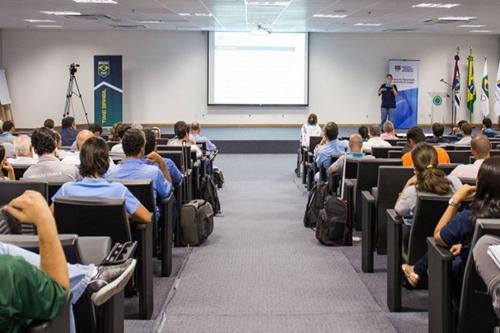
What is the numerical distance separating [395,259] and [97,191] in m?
1.85

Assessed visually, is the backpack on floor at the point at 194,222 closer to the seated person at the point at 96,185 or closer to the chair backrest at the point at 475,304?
the seated person at the point at 96,185

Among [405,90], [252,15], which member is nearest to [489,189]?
[252,15]

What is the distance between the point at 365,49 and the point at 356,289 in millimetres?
12480

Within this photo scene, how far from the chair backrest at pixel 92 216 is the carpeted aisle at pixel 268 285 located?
0.72m

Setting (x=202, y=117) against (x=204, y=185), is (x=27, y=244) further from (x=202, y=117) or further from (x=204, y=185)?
(x=202, y=117)

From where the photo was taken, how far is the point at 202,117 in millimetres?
16266

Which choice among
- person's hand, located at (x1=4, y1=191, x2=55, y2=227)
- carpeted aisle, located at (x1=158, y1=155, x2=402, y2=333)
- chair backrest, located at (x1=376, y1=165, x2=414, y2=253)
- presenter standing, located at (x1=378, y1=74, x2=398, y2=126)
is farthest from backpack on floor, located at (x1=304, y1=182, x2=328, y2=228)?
presenter standing, located at (x1=378, y1=74, x2=398, y2=126)

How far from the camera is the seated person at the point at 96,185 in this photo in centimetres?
371

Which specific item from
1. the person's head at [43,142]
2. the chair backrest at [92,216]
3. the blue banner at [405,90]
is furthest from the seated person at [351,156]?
the blue banner at [405,90]

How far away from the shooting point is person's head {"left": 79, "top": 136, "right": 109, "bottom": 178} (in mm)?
3754

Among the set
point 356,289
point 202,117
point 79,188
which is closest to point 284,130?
point 202,117

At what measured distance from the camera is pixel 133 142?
485cm

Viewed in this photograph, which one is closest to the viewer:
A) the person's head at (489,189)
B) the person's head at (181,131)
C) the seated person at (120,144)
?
the person's head at (489,189)

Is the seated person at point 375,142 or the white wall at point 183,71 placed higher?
the white wall at point 183,71
